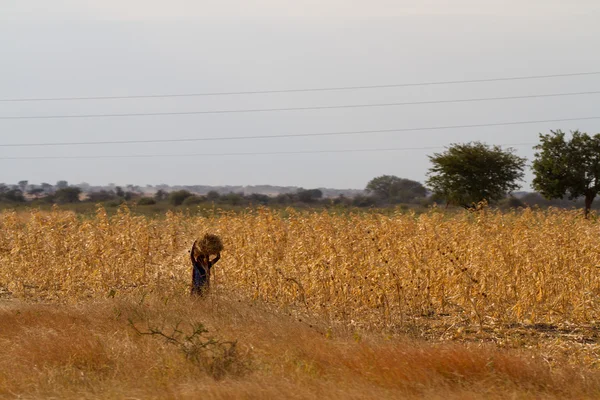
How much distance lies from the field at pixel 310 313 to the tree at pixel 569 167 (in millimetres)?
28870

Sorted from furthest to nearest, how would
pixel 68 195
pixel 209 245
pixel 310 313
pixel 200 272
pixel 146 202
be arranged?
pixel 68 195 < pixel 146 202 < pixel 200 272 < pixel 209 245 < pixel 310 313

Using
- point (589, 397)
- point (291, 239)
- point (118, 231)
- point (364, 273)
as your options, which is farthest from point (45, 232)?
point (589, 397)

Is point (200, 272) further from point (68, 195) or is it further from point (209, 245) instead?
point (68, 195)

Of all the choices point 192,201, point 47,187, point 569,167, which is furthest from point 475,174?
point 47,187

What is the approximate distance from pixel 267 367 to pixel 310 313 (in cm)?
285

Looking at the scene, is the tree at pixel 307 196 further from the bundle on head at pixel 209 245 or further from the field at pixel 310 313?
the bundle on head at pixel 209 245

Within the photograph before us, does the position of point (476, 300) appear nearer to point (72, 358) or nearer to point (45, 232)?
point (72, 358)

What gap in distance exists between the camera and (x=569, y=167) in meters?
44.5

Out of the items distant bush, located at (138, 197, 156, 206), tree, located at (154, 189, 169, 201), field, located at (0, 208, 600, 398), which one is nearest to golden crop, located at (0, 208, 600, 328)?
field, located at (0, 208, 600, 398)

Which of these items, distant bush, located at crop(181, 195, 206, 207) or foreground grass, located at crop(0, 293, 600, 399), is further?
distant bush, located at crop(181, 195, 206, 207)

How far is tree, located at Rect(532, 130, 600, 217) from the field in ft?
94.7

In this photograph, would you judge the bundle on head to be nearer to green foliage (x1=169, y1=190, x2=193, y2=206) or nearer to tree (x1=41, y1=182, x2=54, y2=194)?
green foliage (x1=169, y1=190, x2=193, y2=206)

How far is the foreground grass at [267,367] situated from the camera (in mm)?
6254

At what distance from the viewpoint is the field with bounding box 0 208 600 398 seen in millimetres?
6605
